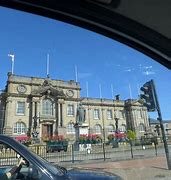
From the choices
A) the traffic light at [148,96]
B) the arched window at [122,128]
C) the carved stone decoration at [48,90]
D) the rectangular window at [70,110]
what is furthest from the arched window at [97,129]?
the traffic light at [148,96]

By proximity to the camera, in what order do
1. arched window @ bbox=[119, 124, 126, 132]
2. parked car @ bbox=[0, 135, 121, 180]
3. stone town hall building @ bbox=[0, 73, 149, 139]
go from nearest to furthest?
1. parked car @ bbox=[0, 135, 121, 180]
2. stone town hall building @ bbox=[0, 73, 149, 139]
3. arched window @ bbox=[119, 124, 126, 132]

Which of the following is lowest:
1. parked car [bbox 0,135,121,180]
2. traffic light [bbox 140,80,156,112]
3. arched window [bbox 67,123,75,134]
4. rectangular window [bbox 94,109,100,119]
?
parked car [bbox 0,135,121,180]

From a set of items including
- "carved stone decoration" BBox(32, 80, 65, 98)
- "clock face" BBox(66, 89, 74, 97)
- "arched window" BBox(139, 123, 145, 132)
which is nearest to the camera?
"carved stone decoration" BBox(32, 80, 65, 98)

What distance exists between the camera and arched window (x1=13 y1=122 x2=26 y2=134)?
43250mm

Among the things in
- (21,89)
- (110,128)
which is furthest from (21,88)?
(110,128)

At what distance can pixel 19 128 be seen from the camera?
43.5 metres

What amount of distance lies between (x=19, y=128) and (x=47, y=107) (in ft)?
21.8

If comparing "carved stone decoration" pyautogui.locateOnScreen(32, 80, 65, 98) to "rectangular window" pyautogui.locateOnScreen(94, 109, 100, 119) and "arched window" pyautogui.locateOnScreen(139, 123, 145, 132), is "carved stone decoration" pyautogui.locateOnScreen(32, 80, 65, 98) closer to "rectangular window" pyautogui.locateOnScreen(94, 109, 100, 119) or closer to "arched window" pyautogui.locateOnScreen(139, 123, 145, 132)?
"rectangular window" pyautogui.locateOnScreen(94, 109, 100, 119)

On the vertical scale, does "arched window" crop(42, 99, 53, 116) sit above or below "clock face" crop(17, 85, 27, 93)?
below

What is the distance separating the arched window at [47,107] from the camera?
4632 centimetres

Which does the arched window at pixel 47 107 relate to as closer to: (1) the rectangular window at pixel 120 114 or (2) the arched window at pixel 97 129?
(2) the arched window at pixel 97 129

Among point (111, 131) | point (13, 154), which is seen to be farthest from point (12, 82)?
point (13, 154)

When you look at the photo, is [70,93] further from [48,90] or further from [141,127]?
[141,127]

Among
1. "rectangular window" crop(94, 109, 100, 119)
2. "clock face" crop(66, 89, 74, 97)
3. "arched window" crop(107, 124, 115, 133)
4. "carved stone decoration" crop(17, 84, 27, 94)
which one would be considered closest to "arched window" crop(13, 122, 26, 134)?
"carved stone decoration" crop(17, 84, 27, 94)
